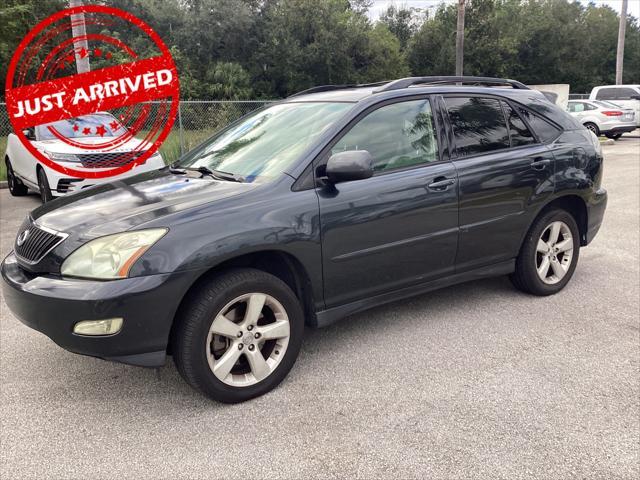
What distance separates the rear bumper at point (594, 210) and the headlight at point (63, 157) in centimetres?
690

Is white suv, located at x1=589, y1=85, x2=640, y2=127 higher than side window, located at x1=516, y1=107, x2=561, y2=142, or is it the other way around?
side window, located at x1=516, y1=107, x2=561, y2=142

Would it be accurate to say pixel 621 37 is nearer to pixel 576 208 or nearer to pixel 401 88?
pixel 576 208

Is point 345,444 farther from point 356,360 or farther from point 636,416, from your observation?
point 636,416

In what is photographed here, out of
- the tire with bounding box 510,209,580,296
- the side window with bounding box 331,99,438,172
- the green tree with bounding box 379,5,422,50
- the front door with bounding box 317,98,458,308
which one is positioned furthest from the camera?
the green tree with bounding box 379,5,422,50

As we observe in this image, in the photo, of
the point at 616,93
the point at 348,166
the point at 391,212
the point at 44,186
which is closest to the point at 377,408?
the point at 391,212

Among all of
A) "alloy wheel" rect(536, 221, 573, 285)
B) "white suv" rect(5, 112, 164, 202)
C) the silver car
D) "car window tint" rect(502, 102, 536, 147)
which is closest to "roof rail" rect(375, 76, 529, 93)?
"car window tint" rect(502, 102, 536, 147)

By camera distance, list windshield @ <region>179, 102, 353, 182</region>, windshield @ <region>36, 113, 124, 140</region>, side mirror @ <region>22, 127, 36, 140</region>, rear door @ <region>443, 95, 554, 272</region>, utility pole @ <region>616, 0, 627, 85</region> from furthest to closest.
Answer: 1. utility pole @ <region>616, 0, 627, 85</region>
2. side mirror @ <region>22, 127, 36, 140</region>
3. windshield @ <region>36, 113, 124, 140</region>
4. rear door @ <region>443, 95, 554, 272</region>
5. windshield @ <region>179, 102, 353, 182</region>

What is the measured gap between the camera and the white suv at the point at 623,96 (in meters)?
23.0

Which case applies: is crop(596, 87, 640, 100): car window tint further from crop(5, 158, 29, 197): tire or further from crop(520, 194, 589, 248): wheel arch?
crop(5, 158, 29, 197): tire

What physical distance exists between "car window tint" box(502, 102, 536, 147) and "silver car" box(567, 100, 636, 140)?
1794cm

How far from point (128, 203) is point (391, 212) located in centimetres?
156

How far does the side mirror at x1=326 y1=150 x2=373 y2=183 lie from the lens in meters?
3.13

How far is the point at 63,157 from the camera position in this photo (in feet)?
27.1

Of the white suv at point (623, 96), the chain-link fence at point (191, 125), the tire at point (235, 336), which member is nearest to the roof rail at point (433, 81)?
the tire at point (235, 336)
